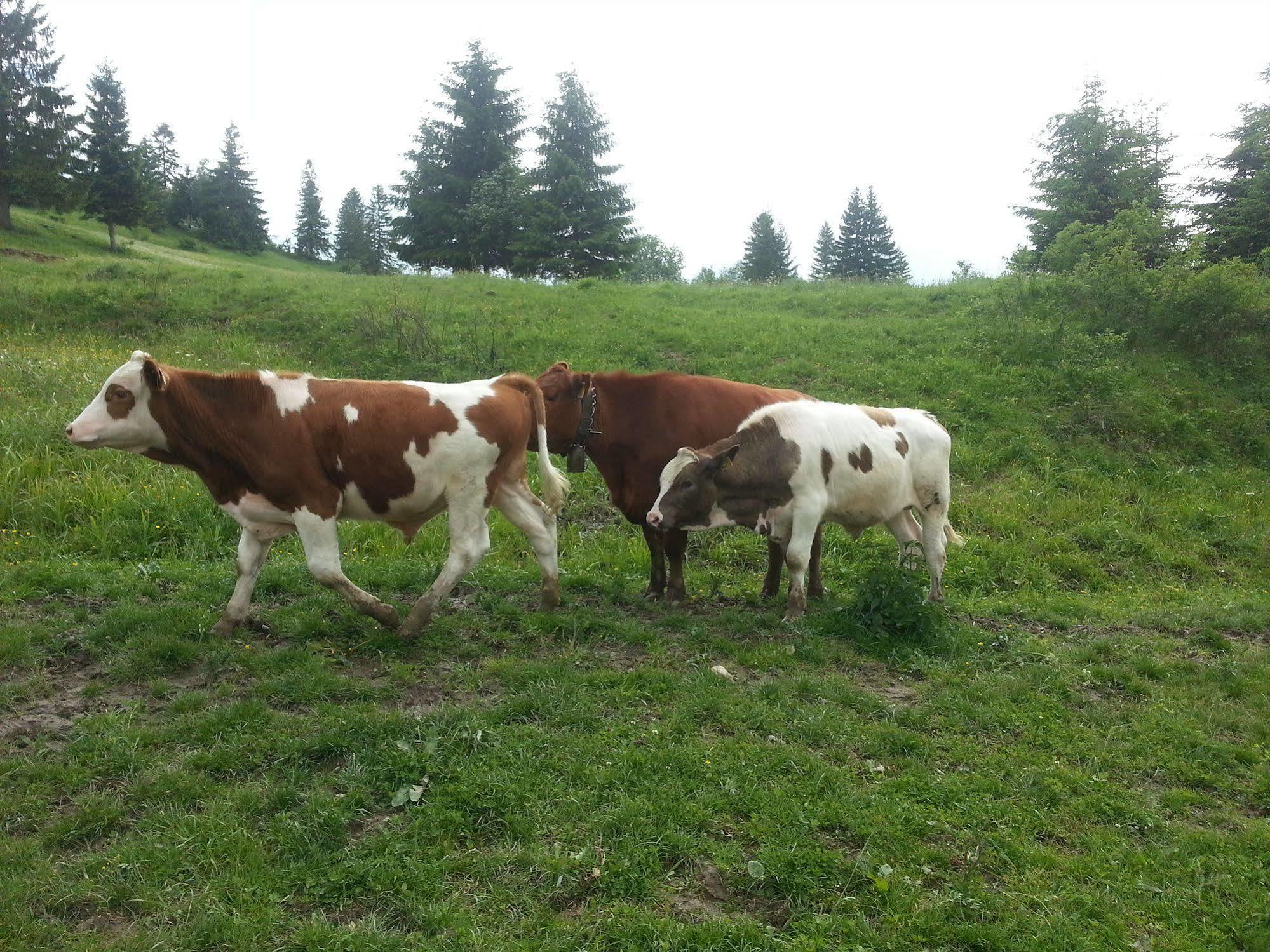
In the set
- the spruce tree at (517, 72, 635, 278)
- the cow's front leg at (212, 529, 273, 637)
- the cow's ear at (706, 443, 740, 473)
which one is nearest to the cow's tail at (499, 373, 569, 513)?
the cow's ear at (706, 443, 740, 473)

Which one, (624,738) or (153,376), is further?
(153,376)

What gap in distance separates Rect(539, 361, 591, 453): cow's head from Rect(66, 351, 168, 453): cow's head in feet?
11.0

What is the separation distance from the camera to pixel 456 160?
39.3 m

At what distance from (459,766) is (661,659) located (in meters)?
2.24

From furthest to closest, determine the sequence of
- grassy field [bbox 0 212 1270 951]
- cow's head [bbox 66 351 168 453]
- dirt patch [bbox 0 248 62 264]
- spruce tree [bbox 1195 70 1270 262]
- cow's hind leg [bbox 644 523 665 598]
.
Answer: dirt patch [bbox 0 248 62 264], spruce tree [bbox 1195 70 1270 262], cow's hind leg [bbox 644 523 665 598], cow's head [bbox 66 351 168 453], grassy field [bbox 0 212 1270 951]

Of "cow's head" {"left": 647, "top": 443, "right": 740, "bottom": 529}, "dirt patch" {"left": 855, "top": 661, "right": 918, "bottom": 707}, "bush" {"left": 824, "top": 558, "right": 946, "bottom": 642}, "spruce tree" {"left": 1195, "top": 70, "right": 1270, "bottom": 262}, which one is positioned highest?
"spruce tree" {"left": 1195, "top": 70, "right": 1270, "bottom": 262}

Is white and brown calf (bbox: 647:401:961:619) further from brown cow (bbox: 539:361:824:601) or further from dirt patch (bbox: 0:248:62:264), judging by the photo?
dirt patch (bbox: 0:248:62:264)

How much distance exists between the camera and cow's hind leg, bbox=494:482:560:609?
7.41m

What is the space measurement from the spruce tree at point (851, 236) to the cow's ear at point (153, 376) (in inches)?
2528

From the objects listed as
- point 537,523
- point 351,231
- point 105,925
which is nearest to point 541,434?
point 537,523

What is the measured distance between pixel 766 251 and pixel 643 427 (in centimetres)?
6006

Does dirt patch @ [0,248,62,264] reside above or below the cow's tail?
above

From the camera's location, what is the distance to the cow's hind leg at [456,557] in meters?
6.61

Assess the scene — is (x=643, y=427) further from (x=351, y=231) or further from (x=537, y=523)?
(x=351, y=231)
